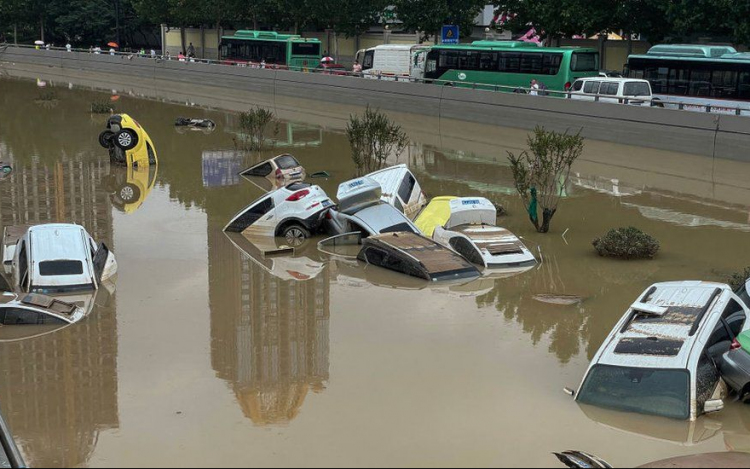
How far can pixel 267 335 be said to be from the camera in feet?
53.5

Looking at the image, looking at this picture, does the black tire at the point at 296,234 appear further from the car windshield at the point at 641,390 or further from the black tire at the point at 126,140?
the black tire at the point at 126,140

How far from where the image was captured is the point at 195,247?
22.5 metres

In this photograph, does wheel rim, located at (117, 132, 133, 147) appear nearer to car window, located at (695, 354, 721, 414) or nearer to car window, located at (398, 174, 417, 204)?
car window, located at (398, 174, 417, 204)

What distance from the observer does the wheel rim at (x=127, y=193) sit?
93.6ft

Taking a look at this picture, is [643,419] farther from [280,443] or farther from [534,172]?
[534,172]

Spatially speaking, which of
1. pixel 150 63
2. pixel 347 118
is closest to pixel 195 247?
pixel 347 118

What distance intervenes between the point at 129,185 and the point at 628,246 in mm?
16116

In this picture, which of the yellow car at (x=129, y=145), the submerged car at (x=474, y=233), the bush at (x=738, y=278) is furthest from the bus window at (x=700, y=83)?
the bush at (x=738, y=278)

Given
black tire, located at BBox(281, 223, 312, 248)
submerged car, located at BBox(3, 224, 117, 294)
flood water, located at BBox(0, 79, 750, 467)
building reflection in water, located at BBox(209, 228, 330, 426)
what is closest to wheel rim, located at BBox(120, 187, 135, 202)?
flood water, located at BBox(0, 79, 750, 467)

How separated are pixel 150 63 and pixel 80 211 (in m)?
47.9

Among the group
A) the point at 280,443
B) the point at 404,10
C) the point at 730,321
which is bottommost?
the point at 280,443

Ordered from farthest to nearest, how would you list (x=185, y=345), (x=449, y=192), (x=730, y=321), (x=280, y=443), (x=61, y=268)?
(x=449, y=192), (x=61, y=268), (x=185, y=345), (x=730, y=321), (x=280, y=443)

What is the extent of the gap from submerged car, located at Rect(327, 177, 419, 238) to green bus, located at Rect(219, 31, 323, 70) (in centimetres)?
3759

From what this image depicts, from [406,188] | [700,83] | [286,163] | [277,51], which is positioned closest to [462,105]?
[700,83]
